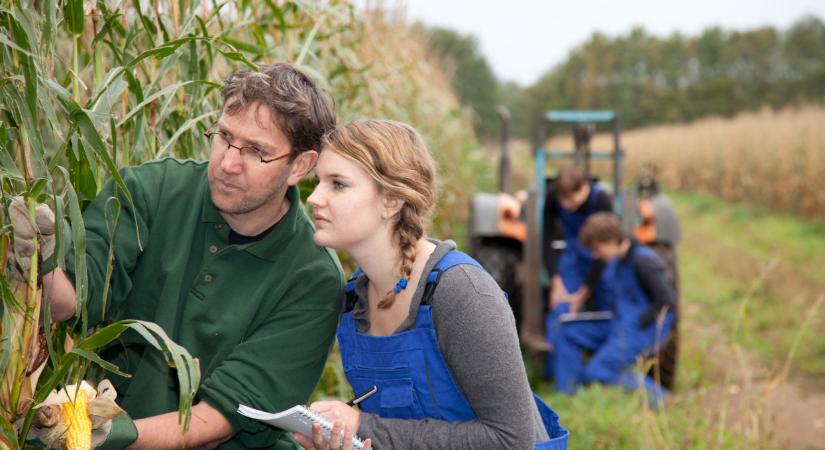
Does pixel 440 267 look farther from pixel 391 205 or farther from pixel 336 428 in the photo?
pixel 336 428

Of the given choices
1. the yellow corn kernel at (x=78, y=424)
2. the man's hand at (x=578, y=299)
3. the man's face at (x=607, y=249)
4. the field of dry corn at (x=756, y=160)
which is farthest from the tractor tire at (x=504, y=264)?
the field of dry corn at (x=756, y=160)

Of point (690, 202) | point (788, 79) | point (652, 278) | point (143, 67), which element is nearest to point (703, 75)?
point (788, 79)

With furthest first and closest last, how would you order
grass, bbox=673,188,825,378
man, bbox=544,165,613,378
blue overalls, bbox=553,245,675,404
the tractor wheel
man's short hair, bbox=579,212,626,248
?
grass, bbox=673,188,825,378 < man, bbox=544,165,613,378 < the tractor wheel < blue overalls, bbox=553,245,675,404 < man's short hair, bbox=579,212,626,248

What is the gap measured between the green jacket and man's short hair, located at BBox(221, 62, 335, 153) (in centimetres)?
18

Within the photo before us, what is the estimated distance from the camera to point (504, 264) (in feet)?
18.3

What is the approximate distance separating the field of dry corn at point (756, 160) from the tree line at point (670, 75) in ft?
45.9

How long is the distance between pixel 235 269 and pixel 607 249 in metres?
3.30

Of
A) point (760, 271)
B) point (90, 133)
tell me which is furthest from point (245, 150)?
point (760, 271)

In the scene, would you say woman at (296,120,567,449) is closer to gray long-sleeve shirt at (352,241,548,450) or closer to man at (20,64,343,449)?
gray long-sleeve shirt at (352,241,548,450)

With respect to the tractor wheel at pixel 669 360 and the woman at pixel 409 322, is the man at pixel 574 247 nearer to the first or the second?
the tractor wheel at pixel 669 360

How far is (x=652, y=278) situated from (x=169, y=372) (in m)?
3.43

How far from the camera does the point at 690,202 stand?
1720 centimetres

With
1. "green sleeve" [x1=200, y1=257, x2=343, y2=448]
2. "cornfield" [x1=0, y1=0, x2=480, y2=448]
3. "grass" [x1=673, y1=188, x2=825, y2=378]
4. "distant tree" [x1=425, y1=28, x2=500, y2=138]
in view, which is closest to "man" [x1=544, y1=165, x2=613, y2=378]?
"grass" [x1=673, y1=188, x2=825, y2=378]

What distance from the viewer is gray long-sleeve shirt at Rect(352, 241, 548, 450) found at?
1.63 metres
